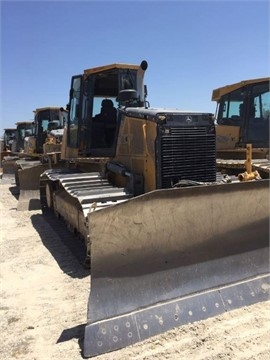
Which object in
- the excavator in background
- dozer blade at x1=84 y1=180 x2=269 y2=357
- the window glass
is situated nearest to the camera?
dozer blade at x1=84 y1=180 x2=269 y2=357

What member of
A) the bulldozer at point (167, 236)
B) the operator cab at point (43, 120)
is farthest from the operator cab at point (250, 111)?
the operator cab at point (43, 120)

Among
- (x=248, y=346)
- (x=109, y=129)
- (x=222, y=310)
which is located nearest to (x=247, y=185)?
(x=222, y=310)

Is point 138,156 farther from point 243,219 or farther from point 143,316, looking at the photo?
point 143,316

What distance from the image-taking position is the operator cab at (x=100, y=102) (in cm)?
685

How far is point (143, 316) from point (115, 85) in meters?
4.74

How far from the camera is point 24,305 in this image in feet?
12.6

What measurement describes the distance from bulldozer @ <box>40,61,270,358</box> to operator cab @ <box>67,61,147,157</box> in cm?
141

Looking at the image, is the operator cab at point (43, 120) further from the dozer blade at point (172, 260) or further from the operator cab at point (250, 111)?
the dozer blade at point (172, 260)

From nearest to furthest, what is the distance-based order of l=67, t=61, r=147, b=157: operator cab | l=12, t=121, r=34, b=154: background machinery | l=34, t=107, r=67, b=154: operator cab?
l=67, t=61, r=147, b=157: operator cab, l=34, t=107, r=67, b=154: operator cab, l=12, t=121, r=34, b=154: background machinery

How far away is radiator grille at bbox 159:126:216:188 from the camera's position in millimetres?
5008

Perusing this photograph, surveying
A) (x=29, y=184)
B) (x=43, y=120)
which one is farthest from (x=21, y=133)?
(x=29, y=184)

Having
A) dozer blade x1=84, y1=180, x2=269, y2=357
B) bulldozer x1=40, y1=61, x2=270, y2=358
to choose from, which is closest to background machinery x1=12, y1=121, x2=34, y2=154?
bulldozer x1=40, y1=61, x2=270, y2=358

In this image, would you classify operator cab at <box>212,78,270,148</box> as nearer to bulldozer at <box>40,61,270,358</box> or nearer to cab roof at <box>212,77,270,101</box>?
cab roof at <box>212,77,270,101</box>

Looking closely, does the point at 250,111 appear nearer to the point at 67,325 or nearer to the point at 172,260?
the point at 172,260
